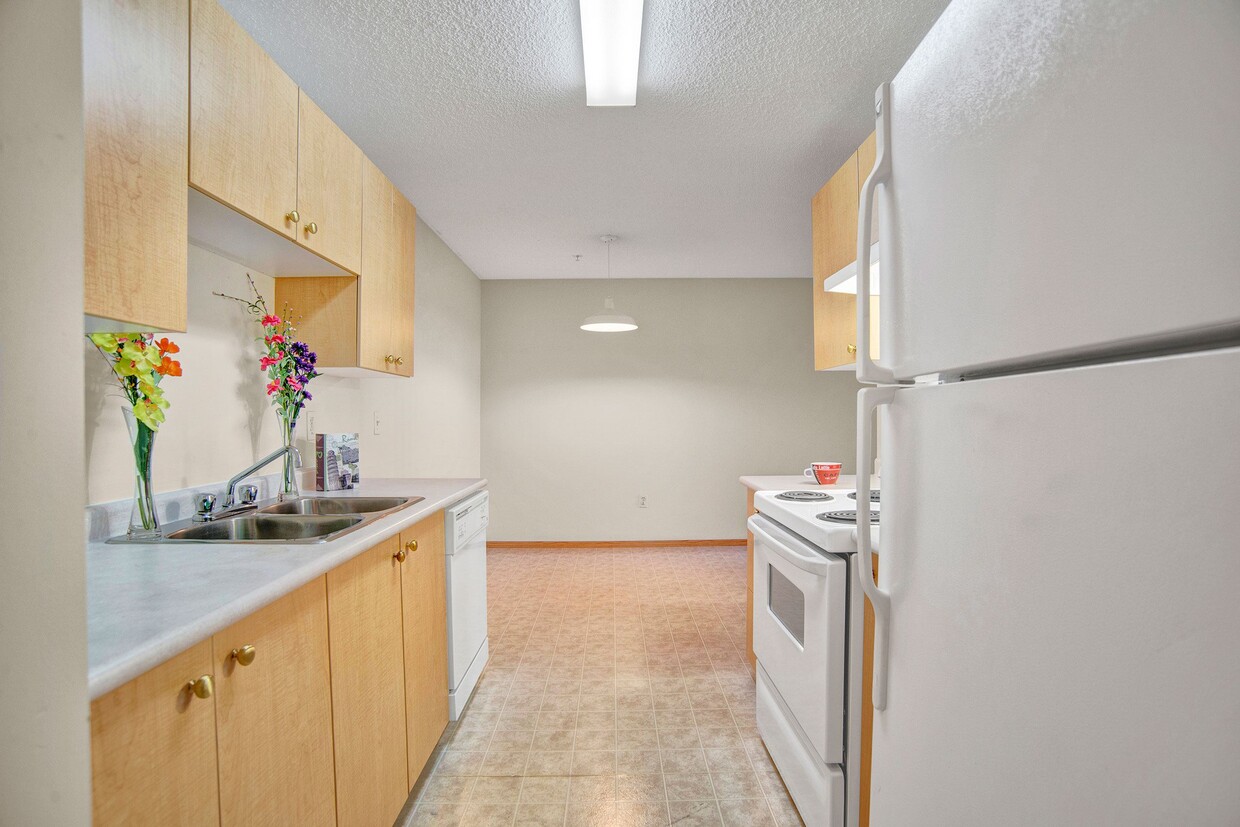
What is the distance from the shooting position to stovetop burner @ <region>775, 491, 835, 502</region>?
206 centimetres

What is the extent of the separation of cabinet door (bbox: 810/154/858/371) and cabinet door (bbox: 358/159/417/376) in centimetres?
176

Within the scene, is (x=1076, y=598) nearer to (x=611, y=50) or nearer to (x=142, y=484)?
(x=142, y=484)

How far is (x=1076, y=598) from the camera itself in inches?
20.4

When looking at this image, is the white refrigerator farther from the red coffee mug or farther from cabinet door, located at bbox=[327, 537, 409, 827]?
the red coffee mug

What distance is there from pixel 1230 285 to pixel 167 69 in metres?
1.63

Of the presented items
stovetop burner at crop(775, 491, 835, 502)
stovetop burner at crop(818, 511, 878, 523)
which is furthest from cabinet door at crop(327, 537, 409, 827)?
stovetop burner at crop(775, 491, 835, 502)

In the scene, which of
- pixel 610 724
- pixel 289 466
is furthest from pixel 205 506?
pixel 610 724

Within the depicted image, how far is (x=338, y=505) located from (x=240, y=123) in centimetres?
116

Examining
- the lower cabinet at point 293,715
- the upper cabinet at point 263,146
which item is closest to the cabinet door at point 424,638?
the lower cabinet at point 293,715

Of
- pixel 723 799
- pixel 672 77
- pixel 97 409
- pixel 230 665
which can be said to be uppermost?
pixel 672 77

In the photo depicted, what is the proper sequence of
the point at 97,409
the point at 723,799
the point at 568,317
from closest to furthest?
the point at 97,409
the point at 723,799
the point at 568,317

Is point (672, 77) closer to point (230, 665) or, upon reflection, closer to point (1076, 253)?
point (1076, 253)

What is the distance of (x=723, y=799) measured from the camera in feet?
6.01

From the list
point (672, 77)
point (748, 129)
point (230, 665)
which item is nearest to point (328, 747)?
point (230, 665)
